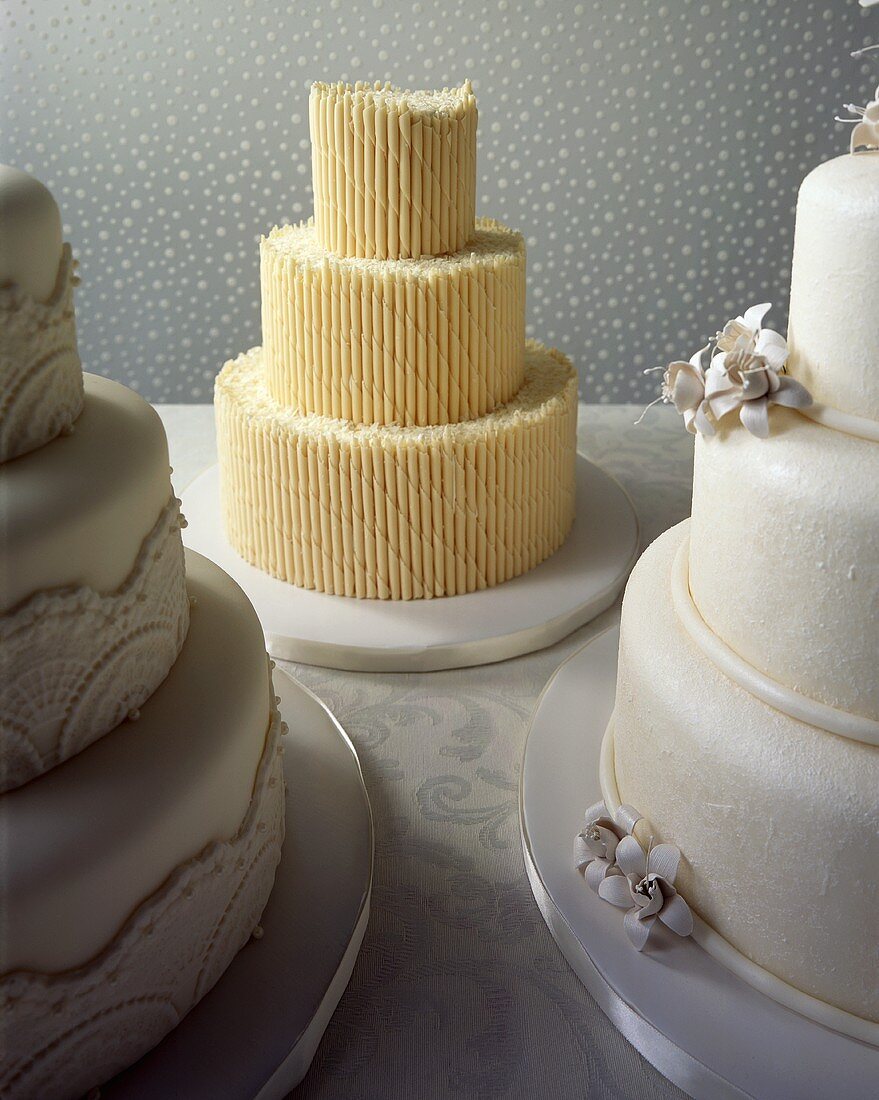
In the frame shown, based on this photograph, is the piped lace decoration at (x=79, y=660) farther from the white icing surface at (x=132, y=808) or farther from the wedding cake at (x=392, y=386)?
the wedding cake at (x=392, y=386)

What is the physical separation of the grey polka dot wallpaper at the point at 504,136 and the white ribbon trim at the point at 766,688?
1971 mm

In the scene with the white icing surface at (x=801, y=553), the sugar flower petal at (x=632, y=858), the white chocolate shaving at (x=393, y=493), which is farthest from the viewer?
the white chocolate shaving at (x=393, y=493)

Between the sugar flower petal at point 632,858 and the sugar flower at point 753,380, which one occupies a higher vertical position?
the sugar flower at point 753,380

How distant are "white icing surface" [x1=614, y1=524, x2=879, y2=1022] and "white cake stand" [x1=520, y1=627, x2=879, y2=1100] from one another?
0.17 ft

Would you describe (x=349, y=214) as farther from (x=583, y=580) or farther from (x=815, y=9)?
(x=815, y=9)

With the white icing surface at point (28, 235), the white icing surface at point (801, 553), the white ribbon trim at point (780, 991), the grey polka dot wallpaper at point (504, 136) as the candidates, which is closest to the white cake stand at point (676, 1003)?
the white ribbon trim at point (780, 991)

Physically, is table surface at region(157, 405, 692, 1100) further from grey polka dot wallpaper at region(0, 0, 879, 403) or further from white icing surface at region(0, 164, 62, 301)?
Result: grey polka dot wallpaper at region(0, 0, 879, 403)

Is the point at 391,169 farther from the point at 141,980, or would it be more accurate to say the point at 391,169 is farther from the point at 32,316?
the point at 141,980

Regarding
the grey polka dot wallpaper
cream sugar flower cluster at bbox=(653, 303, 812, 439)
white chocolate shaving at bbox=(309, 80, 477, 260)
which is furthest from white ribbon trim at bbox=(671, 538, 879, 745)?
the grey polka dot wallpaper

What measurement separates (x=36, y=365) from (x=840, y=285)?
78 centimetres

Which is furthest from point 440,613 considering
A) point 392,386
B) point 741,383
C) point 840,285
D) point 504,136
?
point 504,136

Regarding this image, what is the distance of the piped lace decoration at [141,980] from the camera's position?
103cm

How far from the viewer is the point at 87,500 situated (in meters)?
1.05

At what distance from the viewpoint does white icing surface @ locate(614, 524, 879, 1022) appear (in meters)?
1.13
